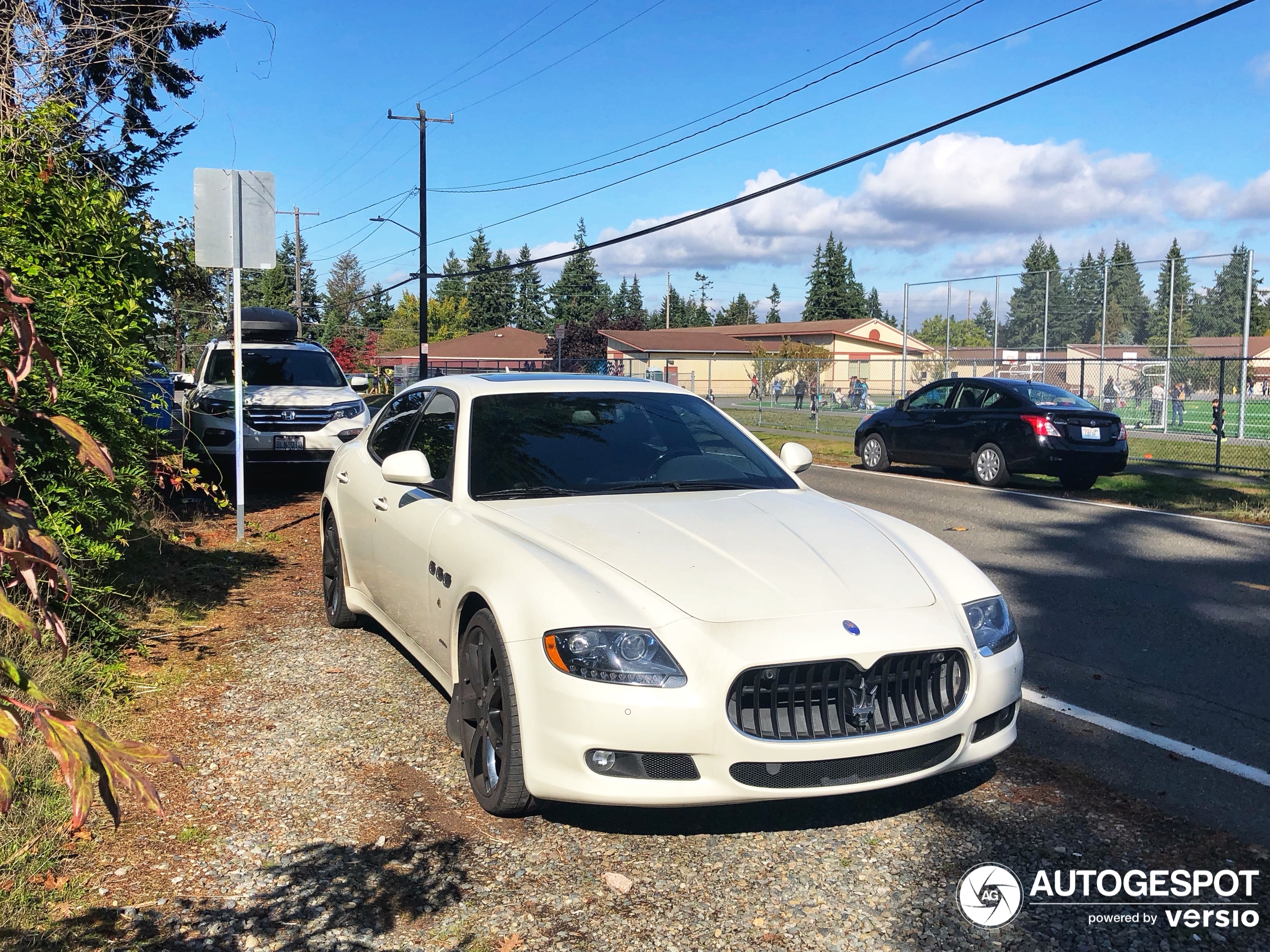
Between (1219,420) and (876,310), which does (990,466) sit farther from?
(876,310)

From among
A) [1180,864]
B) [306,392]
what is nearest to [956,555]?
[1180,864]

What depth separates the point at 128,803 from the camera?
393 centimetres

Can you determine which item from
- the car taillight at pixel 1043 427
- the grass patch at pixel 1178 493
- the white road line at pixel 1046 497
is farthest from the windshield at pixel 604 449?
the car taillight at pixel 1043 427

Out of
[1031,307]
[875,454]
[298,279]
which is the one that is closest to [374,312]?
[298,279]

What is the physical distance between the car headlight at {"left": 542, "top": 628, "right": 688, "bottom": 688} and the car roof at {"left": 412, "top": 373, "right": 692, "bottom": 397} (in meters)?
2.03

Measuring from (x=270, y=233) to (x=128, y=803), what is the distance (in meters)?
6.96

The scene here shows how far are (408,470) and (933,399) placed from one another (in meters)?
13.7

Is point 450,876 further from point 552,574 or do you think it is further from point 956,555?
point 956,555

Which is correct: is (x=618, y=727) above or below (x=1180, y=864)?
above

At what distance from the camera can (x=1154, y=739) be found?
15.9 feet

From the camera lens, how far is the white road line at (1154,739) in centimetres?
444

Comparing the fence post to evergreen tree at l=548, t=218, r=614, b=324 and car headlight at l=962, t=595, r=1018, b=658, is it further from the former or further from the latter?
evergreen tree at l=548, t=218, r=614, b=324

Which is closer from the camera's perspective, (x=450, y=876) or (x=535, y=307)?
(x=450, y=876)

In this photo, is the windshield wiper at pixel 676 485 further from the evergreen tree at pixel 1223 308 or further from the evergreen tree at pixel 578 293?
the evergreen tree at pixel 578 293
